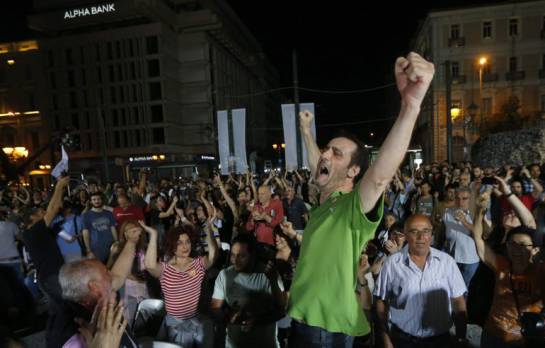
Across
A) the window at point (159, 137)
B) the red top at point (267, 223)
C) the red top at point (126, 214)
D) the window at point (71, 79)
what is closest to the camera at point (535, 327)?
the red top at point (267, 223)

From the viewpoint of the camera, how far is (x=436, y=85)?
3412cm

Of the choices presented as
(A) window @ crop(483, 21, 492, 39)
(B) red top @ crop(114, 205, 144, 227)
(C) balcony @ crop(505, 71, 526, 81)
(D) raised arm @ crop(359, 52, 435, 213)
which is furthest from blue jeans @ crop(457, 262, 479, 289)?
(A) window @ crop(483, 21, 492, 39)

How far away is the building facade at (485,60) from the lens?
33.0 m

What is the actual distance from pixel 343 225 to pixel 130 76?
45.6 meters

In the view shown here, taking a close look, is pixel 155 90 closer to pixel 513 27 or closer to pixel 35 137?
pixel 35 137

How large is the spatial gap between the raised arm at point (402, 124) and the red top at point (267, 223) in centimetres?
394

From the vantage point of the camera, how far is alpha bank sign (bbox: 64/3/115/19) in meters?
41.9

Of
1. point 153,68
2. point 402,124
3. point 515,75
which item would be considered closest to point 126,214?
point 402,124

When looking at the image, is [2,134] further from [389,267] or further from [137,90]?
[389,267]

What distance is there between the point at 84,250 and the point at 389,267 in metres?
5.47

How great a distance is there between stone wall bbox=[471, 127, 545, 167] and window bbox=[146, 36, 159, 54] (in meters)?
34.9

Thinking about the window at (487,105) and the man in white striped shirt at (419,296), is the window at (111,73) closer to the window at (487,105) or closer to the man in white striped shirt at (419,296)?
the window at (487,105)

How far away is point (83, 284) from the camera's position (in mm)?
2289

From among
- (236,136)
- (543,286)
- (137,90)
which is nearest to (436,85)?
(236,136)
